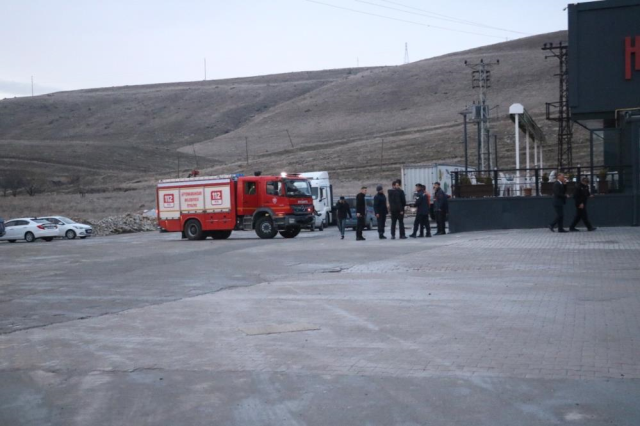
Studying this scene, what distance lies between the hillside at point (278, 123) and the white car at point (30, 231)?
31.2m

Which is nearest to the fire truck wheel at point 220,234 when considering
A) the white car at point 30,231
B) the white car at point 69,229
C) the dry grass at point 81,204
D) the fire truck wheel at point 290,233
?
the fire truck wheel at point 290,233

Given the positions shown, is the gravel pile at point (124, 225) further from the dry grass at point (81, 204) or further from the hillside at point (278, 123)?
the hillside at point (278, 123)

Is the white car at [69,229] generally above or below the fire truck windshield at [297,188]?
below

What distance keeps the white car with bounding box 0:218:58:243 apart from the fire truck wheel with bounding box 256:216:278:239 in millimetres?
15099

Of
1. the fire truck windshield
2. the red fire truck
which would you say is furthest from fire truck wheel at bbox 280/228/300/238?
the fire truck windshield

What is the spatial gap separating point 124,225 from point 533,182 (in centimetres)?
2798

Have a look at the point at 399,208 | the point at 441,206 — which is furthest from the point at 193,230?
the point at 441,206

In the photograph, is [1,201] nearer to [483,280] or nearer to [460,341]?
[483,280]

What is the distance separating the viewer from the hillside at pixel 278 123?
82688 mm

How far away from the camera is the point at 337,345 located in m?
8.76

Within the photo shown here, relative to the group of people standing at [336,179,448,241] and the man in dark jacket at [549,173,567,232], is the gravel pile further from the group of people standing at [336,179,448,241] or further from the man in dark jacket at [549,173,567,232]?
the man in dark jacket at [549,173,567,232]

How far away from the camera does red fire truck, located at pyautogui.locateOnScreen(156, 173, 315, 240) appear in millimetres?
31438

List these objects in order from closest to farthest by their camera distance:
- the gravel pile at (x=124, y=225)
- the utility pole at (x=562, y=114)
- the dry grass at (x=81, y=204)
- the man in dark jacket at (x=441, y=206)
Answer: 1. the man in dark jacket at (x=441, y=206)
2. the utility pole at (x=562, y=114)
3. the gravel pile at (x=124, y=225)
4. the dry grass at (x=81, y=204)

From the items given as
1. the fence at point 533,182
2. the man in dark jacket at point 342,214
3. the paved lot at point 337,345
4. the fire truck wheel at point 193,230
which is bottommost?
the paved lot at point 337,345
